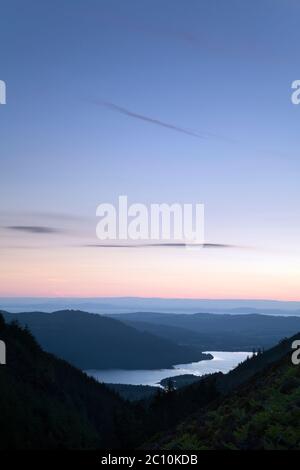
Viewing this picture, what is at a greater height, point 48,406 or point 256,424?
point 256,424

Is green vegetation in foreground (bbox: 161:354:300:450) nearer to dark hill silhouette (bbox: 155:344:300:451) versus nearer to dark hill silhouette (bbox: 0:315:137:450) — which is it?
dark hill silhouette (bbox: 155:344:300:451)

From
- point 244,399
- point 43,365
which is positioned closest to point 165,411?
point 43,365

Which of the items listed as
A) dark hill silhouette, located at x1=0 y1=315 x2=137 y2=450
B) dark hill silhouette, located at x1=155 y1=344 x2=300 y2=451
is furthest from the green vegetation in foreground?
dark hill silhouette, located at x1=0 y1=315 x2=137 y2=450

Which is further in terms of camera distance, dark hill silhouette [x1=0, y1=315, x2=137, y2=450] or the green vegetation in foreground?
dark hill silhouette [x1=0, y1=315, x2=137, y2=450]

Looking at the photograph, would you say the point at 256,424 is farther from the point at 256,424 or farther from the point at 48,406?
the point at 48,406

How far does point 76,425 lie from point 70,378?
38329mm

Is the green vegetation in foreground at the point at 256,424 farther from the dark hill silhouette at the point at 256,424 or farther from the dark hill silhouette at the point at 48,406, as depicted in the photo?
the dark hill silhouette at the point at 48,406

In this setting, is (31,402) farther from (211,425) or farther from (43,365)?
(211,425)

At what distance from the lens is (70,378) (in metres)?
115

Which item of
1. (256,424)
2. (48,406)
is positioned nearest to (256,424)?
(256,424)

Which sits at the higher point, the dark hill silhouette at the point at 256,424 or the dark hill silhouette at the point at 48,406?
the dark hill silhouette at the point at 256,424

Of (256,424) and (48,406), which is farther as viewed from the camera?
(48,406)

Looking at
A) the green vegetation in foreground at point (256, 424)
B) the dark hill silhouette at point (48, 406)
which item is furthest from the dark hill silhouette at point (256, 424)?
the dark hill silhouette at point (48, 406)
